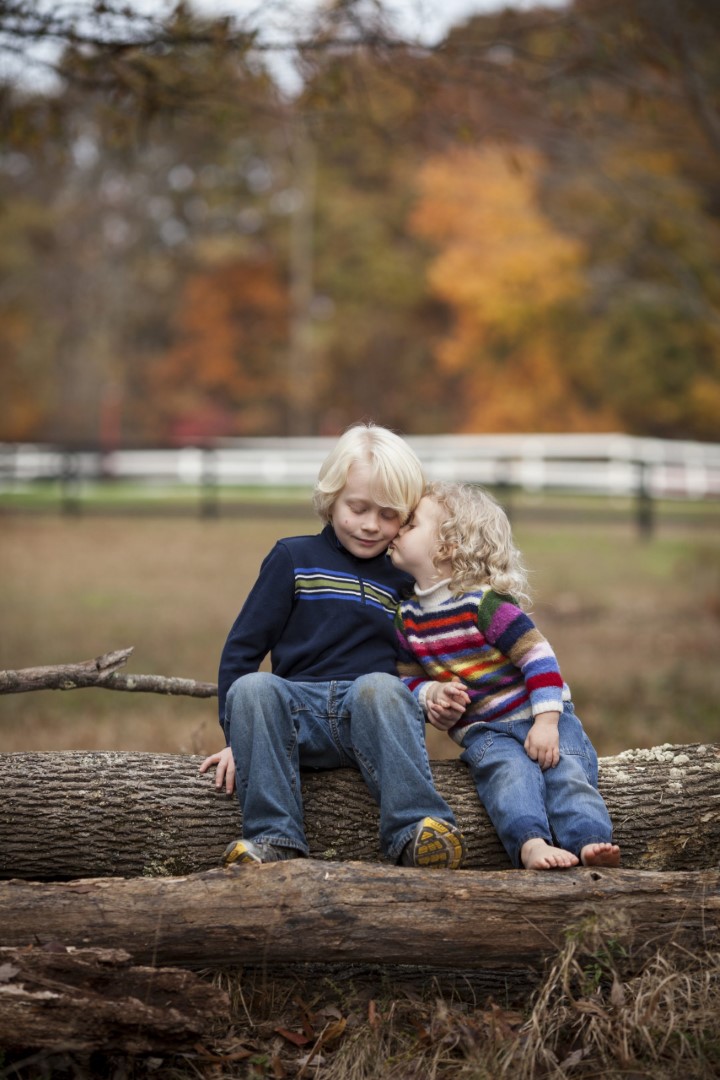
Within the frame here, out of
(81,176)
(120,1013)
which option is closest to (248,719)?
(120,1013)

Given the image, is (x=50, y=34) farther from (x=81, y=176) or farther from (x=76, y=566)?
(x=81, y=176)

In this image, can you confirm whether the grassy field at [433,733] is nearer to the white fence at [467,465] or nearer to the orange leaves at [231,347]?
the white fence at [467,465]

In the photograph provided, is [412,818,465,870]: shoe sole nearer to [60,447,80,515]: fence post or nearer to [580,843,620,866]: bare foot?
[580,843,620,866]: bare foot

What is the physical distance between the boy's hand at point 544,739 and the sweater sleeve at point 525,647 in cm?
3

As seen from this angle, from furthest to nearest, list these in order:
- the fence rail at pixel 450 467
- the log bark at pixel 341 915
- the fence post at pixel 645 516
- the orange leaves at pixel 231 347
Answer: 1. the orange leaves at pixel 231 347
2. the fence rail at pixel 450 467
3. the fence post at pixel 645 516
4. the log bark at pixel 341 915

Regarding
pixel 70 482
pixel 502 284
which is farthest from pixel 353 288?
pixel 70 482

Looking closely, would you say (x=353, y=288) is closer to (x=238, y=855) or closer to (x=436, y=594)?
(x=436, y=594)

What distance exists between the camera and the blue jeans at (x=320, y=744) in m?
3.46

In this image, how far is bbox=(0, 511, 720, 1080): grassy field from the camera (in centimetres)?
300

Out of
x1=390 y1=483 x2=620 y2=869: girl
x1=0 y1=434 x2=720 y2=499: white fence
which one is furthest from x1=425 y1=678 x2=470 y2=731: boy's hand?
x1=0 y1=434 x2=720 y2=499: white fence

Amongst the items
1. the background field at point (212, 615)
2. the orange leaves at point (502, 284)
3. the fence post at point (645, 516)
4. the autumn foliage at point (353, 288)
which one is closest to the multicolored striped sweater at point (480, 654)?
the background field at point (212, 615)

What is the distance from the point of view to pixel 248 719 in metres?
3.52

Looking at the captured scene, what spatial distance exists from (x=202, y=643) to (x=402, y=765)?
6423 mm

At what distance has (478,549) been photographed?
3.75 metres
